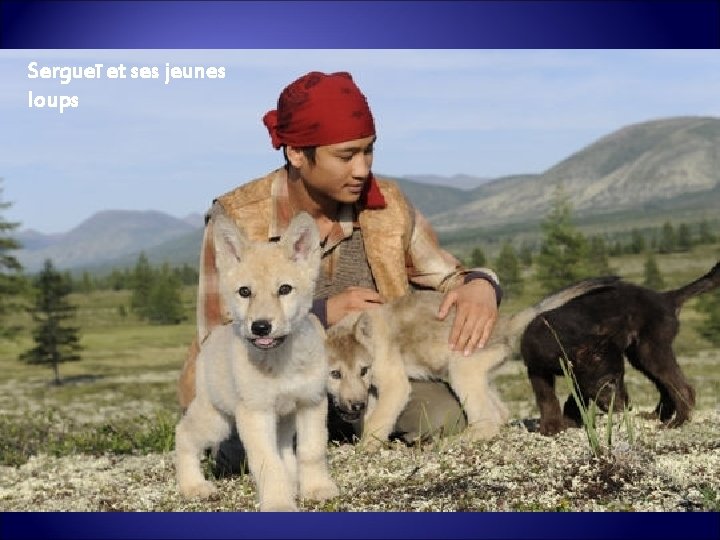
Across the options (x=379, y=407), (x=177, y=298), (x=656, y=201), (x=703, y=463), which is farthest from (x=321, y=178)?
(x=656, y=201)

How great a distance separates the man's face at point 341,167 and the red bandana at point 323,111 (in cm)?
6

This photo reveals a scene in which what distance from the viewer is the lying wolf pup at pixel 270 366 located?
17.8ft

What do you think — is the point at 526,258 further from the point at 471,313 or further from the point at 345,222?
the point at 345,222

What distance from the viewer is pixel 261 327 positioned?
5266 mm

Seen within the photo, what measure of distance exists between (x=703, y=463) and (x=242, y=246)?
10.9 feet

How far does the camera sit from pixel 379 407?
28.1ft

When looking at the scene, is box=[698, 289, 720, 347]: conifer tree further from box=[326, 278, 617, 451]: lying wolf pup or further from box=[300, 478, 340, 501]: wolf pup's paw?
box=[300, 478, 340, 501]: wolf pup's paw

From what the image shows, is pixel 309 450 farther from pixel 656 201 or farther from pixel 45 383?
pixel 656 201

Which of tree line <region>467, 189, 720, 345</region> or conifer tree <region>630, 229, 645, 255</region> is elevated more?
conifer tree <region>630, 229, 645, 255</region>

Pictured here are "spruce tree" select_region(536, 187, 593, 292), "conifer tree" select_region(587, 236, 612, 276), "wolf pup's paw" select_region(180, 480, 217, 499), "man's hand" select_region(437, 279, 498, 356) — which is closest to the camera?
"wolf pup's paw" select_region(180, 480, 217, 499)

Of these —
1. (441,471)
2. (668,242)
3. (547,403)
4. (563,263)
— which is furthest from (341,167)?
(668,242)

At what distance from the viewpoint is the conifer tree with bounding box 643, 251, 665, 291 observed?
3653 cm

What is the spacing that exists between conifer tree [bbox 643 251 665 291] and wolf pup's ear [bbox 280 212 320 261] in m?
31.5

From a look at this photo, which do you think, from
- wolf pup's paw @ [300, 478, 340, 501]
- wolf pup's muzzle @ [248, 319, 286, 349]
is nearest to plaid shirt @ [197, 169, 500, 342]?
wolf pup's paw @ [300, 478, 340, 501]
